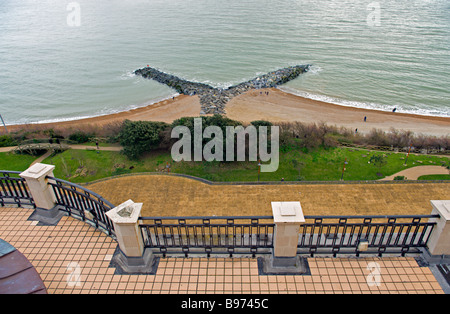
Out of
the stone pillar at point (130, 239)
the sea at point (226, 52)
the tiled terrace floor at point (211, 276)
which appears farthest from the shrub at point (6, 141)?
the stone pillar at point (130, 239)

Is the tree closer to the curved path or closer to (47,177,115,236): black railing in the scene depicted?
(47,177,115,236): black railing

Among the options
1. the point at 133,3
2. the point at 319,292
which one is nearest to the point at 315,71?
the point at 319,292

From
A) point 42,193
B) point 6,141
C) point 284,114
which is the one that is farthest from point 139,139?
point 284,114

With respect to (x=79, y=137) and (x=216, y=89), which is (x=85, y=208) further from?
(x=216, y=89)

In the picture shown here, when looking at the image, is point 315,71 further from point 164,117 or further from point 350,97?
point 164,117

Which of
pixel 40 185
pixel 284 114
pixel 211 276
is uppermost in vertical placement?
pixel 40 185

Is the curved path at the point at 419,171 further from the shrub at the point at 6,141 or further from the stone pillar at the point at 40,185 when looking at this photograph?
the shrub at the point at 6,141

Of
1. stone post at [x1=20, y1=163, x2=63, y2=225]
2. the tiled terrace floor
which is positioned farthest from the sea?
the tiled terrace floor
